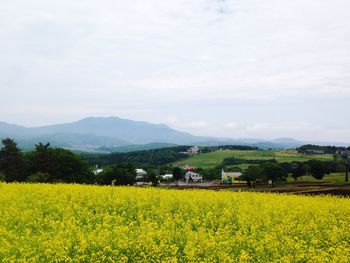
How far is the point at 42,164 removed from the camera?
60188mm

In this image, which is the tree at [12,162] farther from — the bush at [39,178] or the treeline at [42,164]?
the bush at [39,178]

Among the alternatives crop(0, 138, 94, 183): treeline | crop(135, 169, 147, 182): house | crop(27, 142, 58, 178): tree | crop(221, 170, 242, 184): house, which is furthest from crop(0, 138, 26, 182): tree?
crop(221, 170, 242, 184): house

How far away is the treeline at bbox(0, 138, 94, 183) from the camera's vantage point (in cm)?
6006

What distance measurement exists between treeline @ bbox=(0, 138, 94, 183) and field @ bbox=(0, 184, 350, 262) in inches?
1448

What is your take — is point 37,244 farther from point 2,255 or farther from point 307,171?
point 307,171

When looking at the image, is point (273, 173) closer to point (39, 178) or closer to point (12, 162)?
point (39, 178)

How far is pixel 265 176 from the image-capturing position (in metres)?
72.3

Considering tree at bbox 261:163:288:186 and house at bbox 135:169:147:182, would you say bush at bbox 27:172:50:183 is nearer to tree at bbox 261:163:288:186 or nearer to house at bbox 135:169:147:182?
tree at bbox 261:163:288:186

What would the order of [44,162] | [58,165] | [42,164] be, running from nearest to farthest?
[42,164]
[44,162]
[58,165]

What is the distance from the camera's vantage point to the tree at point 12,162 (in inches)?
2346

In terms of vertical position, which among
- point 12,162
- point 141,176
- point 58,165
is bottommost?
point 141,176

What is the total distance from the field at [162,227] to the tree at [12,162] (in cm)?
3731

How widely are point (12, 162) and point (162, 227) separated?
5173 cm

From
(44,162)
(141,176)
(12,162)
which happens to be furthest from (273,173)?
(141,176)
